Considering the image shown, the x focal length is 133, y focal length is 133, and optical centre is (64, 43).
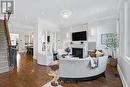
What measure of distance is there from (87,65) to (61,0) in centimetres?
248

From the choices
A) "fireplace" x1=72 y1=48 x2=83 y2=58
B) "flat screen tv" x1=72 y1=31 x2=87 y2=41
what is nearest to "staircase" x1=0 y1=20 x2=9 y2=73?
"fireplace" x1=72 y1=48 x2=83 y2=58

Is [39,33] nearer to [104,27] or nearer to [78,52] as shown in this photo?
[78,52]

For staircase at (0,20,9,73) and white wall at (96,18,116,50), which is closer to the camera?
staircase at (0,20,9,73)

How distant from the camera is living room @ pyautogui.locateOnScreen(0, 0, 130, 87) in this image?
3.91 m

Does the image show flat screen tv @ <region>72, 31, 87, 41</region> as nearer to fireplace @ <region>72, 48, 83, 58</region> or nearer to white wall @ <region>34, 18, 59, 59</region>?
fireplace @ <region>72, 48, 83, 58</region>

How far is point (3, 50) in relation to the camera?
587 centimetres

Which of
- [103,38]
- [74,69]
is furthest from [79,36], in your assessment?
[74,69]

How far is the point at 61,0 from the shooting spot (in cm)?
480

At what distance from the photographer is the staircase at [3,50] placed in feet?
17.8

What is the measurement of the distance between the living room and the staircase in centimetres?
40

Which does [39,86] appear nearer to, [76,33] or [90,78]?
[90,78]

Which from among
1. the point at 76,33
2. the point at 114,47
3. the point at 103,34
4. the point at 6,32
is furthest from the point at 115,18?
the point at 6,32

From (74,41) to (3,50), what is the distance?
5.28 metres

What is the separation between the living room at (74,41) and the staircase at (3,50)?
0.40 metres
